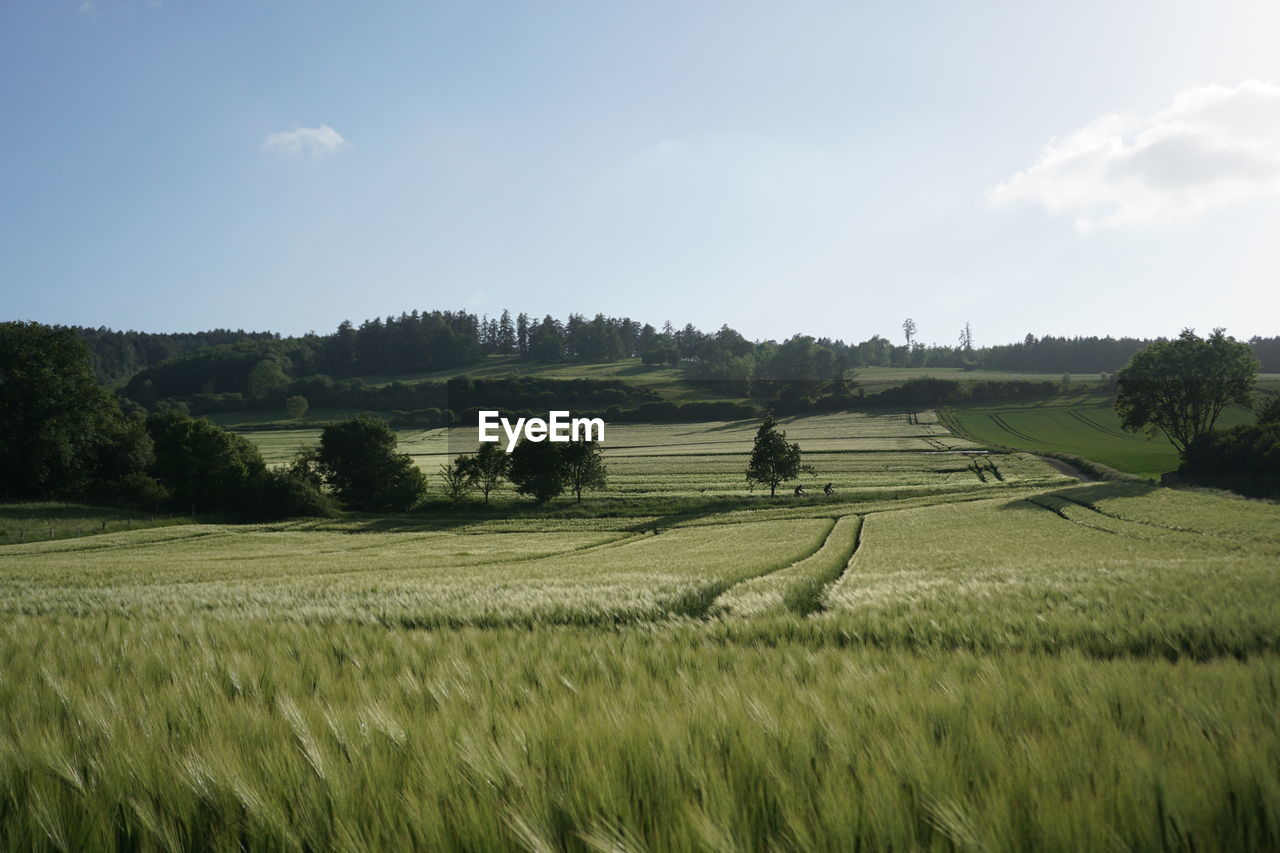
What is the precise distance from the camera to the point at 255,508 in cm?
5547

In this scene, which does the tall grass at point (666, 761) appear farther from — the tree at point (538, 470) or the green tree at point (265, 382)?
the green tree at point (265, 382)

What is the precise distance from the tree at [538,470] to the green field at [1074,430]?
53.1 m

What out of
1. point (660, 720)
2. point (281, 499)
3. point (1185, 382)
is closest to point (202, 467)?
point (281, 499)

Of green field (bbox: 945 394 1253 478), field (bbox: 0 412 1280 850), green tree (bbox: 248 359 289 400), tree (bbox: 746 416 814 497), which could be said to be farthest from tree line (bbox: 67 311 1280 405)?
field (bbox: 0 412 1280 850)

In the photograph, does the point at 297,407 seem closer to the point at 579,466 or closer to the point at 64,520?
the point at 64,520

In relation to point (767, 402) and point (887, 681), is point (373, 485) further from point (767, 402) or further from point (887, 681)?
point (767, 402)

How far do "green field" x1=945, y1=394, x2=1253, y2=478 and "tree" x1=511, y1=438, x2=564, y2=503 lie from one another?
174ft

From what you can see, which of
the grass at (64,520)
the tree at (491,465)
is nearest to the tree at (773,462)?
the tree at (491,465)

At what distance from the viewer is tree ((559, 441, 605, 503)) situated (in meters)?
62.3

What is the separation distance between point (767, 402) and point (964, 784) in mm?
131362

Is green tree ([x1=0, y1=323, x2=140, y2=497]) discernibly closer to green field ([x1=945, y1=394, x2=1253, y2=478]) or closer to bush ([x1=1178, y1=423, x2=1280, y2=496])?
bush ([x1=1178, y1=423, x2=1280, y2=496])

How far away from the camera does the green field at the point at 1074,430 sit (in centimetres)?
6925

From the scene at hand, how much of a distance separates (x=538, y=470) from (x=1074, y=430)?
78039 mm

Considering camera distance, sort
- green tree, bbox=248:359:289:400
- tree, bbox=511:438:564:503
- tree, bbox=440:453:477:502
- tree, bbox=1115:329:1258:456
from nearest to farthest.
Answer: tree, bbox=1115:329:1258:456
tree, bbox=511:438:564:503
tree, bbox=440:453:477:502
green tree, bbox=248:359:289:400
